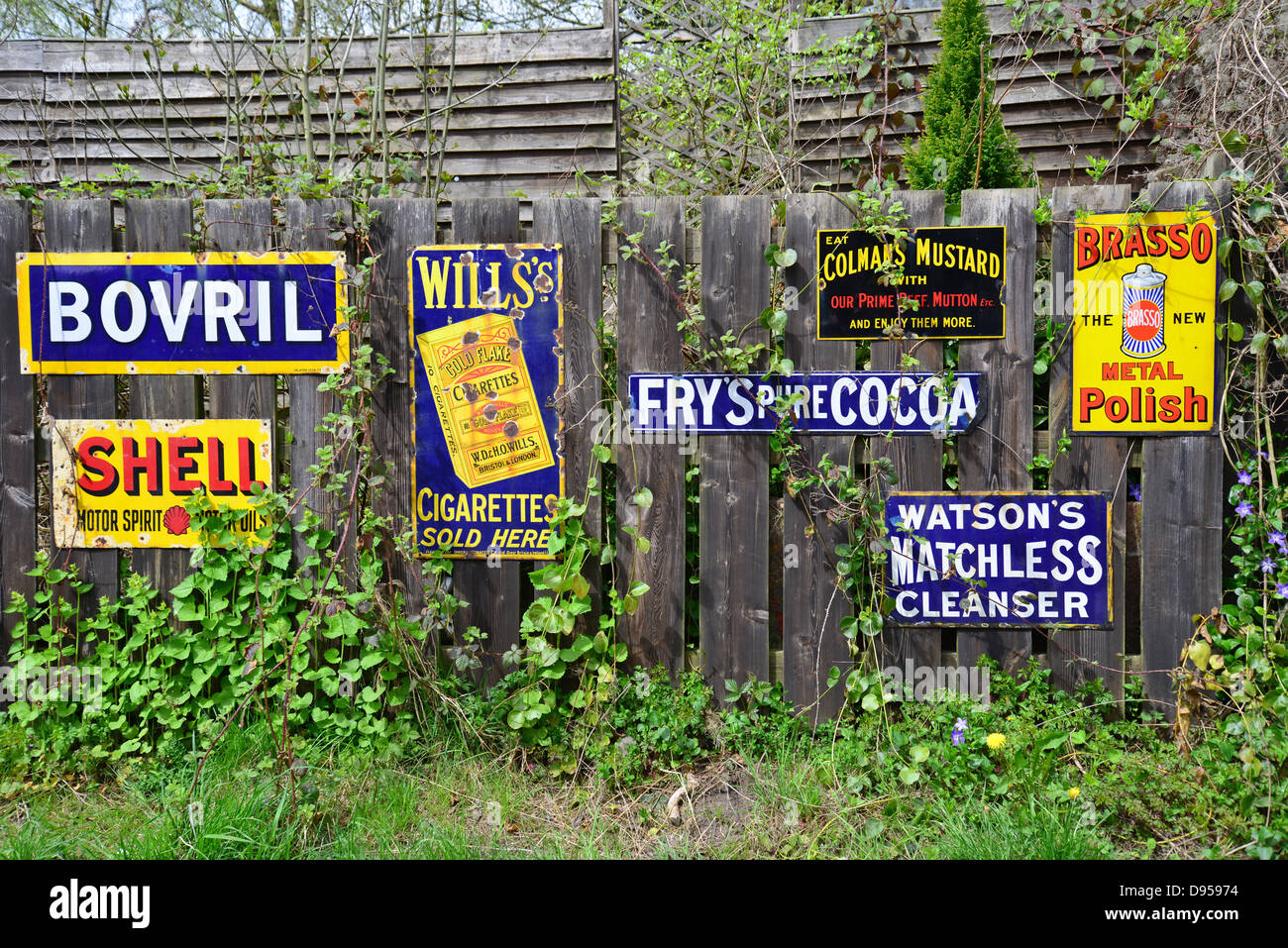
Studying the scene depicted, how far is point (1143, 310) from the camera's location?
273 cm

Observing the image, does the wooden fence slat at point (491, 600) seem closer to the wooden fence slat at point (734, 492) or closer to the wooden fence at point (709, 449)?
the wooden fence at point (709, 449)

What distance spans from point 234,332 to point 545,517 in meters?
1.40

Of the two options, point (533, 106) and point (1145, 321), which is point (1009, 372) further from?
point (533, 106)

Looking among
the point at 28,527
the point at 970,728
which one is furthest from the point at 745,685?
the point at 28,527

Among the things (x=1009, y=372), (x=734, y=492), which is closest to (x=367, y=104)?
(x=734, y=492)

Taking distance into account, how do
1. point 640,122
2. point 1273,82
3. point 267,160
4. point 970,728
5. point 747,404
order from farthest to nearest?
point 640,122 → point 267,160 → point 1273,82 → point 747,404 → point 970,728

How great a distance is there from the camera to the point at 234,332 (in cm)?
290

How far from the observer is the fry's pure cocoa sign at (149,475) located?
2.90m

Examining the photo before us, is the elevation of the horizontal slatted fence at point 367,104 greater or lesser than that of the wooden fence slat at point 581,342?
greater

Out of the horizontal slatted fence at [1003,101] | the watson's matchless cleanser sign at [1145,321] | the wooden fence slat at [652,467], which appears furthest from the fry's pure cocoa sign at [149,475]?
the horizontal slatted fence at [1003,101]

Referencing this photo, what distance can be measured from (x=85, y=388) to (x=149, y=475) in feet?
1.41

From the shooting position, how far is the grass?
2.36 meters

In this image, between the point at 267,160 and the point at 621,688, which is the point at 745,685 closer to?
the point at 621,688

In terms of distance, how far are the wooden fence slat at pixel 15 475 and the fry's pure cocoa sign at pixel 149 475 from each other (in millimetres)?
140
